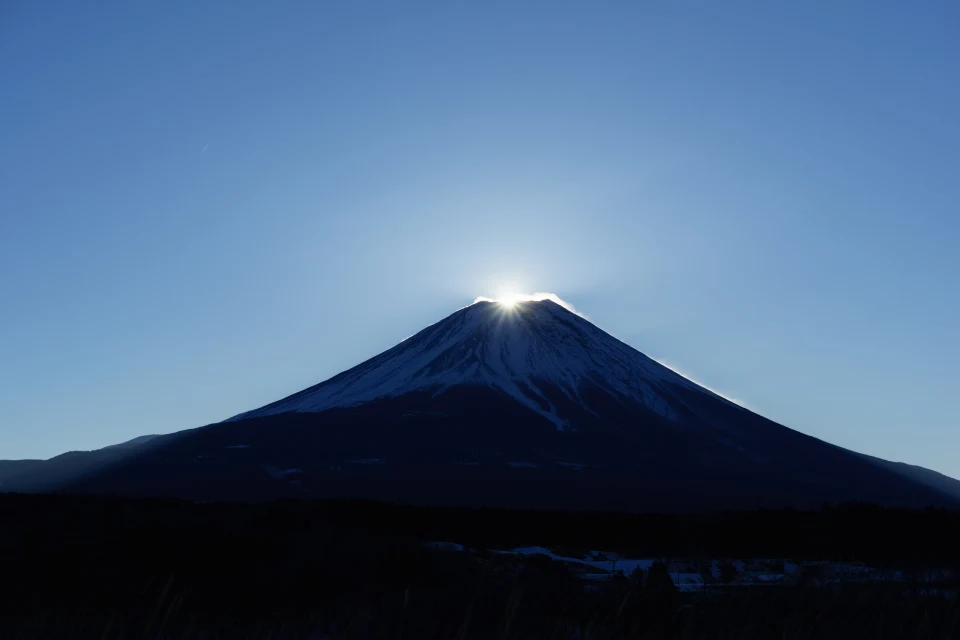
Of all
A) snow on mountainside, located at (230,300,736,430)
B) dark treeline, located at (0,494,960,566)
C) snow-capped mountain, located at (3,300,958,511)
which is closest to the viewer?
dark treeline, located at (0,494,960,566)

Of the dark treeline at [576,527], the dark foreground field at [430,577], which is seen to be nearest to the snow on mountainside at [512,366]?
the dark treeline at [576,527]

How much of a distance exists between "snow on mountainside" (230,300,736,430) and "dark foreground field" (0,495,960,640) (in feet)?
273

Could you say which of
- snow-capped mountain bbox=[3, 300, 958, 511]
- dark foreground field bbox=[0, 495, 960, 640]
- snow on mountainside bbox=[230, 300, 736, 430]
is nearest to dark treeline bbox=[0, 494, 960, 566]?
dark foreground field bbox=[0, 495, 960, 640]

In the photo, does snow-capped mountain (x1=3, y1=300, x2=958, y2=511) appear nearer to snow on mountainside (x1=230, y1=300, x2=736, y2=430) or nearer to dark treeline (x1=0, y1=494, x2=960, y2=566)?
snow on mountainside (x1=230, y1=300, x2=736, y2=430)

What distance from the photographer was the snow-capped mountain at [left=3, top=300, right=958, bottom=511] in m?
84.9

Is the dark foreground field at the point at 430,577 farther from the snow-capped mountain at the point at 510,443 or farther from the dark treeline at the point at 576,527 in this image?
the snow-capped mountain at the point at 510,443

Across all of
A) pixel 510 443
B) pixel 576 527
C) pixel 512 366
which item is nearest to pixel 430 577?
pixel 576 527

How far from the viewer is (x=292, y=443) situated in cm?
10319

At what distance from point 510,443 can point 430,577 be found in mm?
87617

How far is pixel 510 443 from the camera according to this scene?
10200 cm

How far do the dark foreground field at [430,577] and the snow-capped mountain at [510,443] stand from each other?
48140 millimetres

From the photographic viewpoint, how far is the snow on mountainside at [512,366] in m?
122

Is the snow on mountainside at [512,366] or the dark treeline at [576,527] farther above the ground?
the snow on mountainside at [512,366]

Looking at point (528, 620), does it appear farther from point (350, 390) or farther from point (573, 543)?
point (350, 390)
